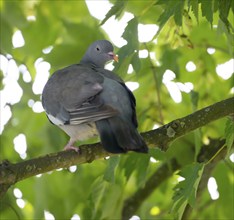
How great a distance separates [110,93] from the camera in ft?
11.2

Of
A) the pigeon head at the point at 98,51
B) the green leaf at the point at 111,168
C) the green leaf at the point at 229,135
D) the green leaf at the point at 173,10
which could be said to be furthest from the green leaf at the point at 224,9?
the pigeon head at the point at 98,51

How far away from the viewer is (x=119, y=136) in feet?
10.2

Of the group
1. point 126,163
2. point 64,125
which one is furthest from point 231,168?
point 64,125

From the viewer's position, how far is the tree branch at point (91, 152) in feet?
10.1

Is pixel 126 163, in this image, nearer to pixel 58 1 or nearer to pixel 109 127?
pixel 109 127

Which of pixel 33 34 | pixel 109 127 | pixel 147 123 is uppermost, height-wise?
pixel 109 127

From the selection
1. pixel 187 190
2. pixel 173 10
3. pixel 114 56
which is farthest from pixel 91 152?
pixel 114 56

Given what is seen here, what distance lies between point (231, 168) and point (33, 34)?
1.62 meters

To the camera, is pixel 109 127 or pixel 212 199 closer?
pixel 109 127

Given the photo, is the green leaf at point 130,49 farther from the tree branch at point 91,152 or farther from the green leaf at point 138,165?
the green leaf at point 138,165

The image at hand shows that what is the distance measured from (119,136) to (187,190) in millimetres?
399

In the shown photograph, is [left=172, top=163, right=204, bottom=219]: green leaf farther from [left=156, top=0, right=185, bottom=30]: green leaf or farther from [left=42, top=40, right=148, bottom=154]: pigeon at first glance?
[left=156, top=0, right=185, bottom=30]: green leaf

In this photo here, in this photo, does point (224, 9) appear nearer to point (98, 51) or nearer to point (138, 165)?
point (138, 165)

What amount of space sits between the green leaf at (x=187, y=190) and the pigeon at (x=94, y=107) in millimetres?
322
